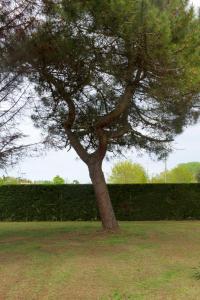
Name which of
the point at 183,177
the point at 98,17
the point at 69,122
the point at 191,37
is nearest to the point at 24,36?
the point at 98,17

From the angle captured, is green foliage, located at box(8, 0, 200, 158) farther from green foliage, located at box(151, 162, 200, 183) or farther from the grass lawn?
green foliage, located at box(151, 162, 200, 183)

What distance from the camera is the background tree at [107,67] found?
871 cm

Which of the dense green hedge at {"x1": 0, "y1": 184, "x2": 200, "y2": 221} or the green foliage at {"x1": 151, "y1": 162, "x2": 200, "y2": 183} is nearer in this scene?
the dense green hedge at {"x1": 0, "y1": 184, "x2": 200, "y2": 221}

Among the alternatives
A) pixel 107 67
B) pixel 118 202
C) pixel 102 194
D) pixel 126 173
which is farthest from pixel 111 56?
pixel 126 173

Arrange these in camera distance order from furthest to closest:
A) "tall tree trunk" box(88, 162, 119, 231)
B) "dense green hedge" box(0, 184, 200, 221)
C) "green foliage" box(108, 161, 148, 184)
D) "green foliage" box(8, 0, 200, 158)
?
1. "green foliage" box(108, 161, 148, 184)
2. "dense green hedge" box(0, 184, 200, 221)
3. "tall tree trunk" box(88, 162, 119, 231)
4. "green foliage" box(8, 0, 200, 158)

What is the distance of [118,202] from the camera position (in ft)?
58.2

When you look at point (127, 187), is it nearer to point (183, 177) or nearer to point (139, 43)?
point (139, 43)

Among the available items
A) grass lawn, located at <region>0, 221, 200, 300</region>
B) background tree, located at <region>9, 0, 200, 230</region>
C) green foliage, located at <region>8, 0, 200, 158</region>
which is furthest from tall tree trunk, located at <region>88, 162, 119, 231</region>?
green foliage, located at <region>8, 0, 200, 158</region>

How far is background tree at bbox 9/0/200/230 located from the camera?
871 cm

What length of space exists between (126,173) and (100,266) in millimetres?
20780

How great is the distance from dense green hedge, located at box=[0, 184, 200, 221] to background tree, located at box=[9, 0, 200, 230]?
5.01m

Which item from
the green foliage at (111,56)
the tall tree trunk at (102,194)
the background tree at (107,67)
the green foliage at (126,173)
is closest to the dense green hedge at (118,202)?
the background tree at (107,67)

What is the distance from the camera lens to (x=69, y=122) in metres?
12.2

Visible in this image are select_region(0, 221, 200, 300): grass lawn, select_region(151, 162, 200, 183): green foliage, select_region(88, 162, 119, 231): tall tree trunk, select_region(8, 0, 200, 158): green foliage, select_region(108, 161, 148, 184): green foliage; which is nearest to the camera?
select_region(0, 221, 200, 300): grass lawn
